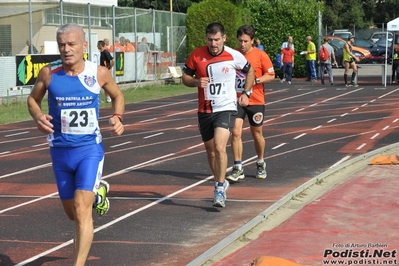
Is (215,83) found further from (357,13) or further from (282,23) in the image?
(357,13)

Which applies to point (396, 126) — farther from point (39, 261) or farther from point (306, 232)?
point (39, 261)

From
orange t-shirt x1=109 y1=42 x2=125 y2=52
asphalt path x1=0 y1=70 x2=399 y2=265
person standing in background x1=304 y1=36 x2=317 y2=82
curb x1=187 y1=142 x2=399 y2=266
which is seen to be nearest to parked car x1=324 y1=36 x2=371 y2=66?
person standing in background x1=304 y1=36 x2=317 y2=82

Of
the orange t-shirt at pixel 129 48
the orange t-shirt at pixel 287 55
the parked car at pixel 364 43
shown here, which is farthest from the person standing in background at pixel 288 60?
the parked car at pixel 364 43

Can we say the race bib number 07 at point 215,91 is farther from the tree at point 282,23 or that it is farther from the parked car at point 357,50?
the parked car at point 357,50

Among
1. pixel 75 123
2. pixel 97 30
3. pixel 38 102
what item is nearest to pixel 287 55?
pixel 97 30

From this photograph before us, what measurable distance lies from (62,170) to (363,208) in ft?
13.0

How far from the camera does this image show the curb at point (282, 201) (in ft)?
24.8

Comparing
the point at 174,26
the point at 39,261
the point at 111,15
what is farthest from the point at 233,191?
the point at 174,26

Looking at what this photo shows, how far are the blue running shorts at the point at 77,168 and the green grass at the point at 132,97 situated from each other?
1452cm

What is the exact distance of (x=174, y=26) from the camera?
1499 inches

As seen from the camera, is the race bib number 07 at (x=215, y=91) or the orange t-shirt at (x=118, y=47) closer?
the race bib number 07 at (x=215, y=91)

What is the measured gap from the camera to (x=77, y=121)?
7016 millimetres

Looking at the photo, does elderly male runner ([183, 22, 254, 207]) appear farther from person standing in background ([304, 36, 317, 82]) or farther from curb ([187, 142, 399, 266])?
person standing in background ([304, 36, 317, 82])

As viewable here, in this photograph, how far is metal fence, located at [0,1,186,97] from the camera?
30547mm
